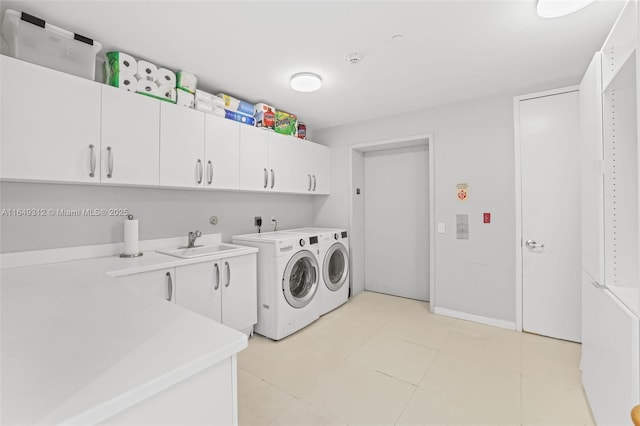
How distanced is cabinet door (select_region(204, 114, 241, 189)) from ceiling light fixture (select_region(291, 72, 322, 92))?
702 mm

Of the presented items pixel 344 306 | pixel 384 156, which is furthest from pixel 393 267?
pixel 384 156

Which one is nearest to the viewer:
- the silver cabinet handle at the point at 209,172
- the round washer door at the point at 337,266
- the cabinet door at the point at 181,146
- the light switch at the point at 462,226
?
the cabinet door at the point at 181,146

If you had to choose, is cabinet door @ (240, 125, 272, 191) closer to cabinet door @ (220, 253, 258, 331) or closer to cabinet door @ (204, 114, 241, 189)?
cabinet door @ (204, 114, 241, 189)


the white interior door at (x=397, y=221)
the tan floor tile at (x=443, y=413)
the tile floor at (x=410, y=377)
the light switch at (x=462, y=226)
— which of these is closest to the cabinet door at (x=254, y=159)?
the tile floor at (x=410, y=377)

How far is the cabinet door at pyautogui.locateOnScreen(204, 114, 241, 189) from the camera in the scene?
100 inches

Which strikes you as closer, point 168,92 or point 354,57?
point 354,57

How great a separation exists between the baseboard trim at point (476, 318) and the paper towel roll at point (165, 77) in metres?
3.51

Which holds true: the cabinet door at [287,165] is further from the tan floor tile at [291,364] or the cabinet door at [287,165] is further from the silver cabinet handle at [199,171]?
the tan floor tile at [291,364]

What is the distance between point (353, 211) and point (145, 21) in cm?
291

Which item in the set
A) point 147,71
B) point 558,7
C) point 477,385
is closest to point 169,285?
point 147,71

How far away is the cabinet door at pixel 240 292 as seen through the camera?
8.05ft

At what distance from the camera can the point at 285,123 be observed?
337 centimetres

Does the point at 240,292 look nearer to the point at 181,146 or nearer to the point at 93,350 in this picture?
the point at 181,146

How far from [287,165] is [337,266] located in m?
1.41
